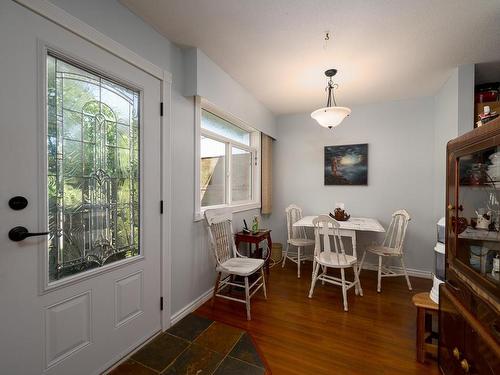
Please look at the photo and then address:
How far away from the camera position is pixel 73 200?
54.2 inches

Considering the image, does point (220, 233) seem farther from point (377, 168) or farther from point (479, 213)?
point (377, 168)

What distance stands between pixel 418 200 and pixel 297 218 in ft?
5.54

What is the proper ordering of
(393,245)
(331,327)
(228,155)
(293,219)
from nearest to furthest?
(331,327) → (228,155) → (393,245) → (293,219)

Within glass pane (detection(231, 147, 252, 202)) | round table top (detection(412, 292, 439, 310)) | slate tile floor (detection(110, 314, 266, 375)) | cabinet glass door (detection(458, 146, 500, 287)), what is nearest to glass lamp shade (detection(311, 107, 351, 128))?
cabinet glass door (detection(458, 146, 500, 287))

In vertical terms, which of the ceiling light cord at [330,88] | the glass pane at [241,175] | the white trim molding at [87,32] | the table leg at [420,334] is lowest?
the table leg at [420,334]

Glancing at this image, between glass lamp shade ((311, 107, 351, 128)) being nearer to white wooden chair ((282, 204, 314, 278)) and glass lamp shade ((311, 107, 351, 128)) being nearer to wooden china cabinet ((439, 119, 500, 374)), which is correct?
wooden china cabinet ((439, 119, 500, 374))

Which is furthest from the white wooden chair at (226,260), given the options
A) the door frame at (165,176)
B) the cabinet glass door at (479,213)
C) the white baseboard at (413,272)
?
the white baseboard at (413,272)

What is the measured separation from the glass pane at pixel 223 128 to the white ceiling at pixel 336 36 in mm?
547

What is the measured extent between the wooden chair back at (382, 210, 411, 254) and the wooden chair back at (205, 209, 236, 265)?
2.04 meters

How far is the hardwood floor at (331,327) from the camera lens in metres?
1.63

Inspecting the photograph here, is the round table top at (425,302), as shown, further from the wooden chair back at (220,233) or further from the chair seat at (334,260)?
the wooden chair back at (220,233)

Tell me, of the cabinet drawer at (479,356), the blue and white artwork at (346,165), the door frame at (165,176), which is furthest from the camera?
the blue and white artwork at (346,165)

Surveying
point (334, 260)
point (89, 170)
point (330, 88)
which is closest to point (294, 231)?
point (334, 260)

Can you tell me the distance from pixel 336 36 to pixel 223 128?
1.65m
